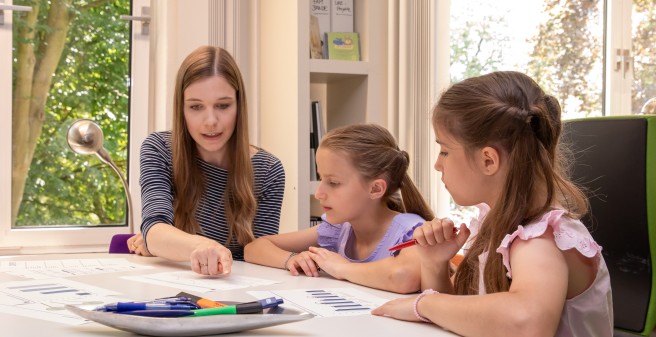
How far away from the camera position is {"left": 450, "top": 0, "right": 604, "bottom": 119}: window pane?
3797 mm

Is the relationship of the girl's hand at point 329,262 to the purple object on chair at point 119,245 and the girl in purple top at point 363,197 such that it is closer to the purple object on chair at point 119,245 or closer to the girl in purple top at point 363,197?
the girl in purple top at point 363,197

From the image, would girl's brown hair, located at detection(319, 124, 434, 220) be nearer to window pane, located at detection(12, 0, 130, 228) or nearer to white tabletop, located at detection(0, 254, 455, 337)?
white tabletop, located at detection(0, 254, 455, 337)

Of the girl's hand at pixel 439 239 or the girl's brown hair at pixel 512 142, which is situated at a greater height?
the girl's brown hair at pixel 512 142

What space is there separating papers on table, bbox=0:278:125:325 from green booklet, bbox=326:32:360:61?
166 centimetres

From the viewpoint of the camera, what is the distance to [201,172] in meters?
2.20

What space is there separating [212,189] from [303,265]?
574mm

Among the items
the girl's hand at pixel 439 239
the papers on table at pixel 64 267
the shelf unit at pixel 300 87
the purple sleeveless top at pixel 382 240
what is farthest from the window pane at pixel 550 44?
the girl's hand at pixel 439 239

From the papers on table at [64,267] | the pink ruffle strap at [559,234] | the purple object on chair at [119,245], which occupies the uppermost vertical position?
the pink ruffle strap at [559,234]

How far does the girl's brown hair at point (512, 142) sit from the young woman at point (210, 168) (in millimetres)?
922

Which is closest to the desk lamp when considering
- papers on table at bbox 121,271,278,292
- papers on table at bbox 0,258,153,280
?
papers on table at bbox 0,258,153,280

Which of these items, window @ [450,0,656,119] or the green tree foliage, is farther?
the green tree foliage

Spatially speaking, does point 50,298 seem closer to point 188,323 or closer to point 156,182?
point 188,323

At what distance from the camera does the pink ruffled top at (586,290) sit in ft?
3.77

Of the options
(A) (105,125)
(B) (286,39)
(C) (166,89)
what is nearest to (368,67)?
(B) (286,39)
